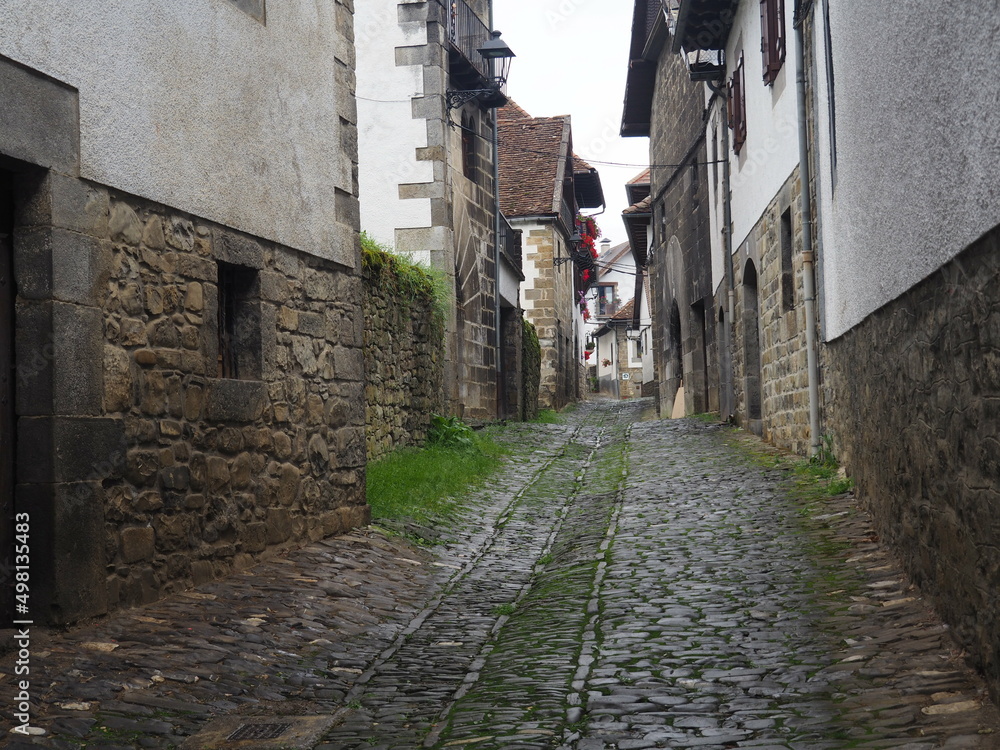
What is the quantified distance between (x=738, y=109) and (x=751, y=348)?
10.5 feet

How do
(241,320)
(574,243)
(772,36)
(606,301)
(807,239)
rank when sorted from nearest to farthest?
(241,320), (807,239), (772,36), (574,243), (606,301)

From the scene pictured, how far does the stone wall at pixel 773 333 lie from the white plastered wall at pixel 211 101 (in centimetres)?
470

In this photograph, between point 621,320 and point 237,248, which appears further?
point 621,320

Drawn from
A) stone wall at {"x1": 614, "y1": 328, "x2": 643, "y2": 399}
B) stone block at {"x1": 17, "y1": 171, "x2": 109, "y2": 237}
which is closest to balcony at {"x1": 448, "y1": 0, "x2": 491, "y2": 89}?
stone block at {"x1": 17, "y1": 171, "x2": 109, "y2": 237}

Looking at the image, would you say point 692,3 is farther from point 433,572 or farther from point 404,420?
point 433,572

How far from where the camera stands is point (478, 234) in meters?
18.8

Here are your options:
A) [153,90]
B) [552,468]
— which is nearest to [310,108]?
[153,90]

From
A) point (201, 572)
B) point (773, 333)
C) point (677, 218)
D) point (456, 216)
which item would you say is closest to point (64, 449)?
point (201, 572)

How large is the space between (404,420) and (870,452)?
6.23 m

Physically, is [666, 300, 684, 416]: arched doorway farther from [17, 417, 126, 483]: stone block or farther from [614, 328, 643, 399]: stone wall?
[614, 328, 643, 399]: stone wall

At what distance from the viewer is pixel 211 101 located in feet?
22.4

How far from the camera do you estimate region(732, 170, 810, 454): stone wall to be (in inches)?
430

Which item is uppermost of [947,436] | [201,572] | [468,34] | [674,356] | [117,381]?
[468,34]

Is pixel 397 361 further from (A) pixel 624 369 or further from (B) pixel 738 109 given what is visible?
(A) pixel 624 369
